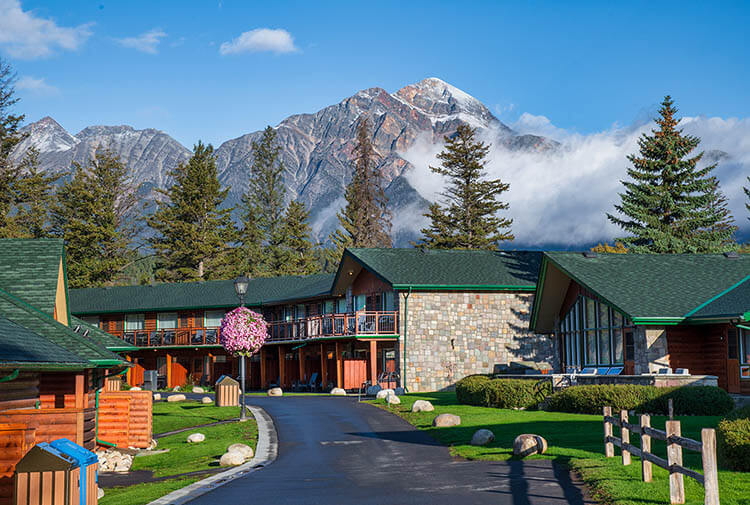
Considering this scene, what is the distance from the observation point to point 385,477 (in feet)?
52.8

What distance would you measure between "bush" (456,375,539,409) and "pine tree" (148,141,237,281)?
2003 inches

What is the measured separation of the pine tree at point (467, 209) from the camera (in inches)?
2968

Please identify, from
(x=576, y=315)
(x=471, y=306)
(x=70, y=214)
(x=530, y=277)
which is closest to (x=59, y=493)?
(x=576, y=315)

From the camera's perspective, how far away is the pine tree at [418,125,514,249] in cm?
7538

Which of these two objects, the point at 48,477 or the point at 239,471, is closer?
the point at 48,477

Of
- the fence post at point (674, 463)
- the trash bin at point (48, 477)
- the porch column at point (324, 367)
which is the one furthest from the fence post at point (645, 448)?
the porch column at point (324, 367)

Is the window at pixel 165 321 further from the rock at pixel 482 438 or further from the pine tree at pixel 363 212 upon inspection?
the rock at pixel 482 438

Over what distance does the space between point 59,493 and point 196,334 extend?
4384cm

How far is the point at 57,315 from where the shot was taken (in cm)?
2197

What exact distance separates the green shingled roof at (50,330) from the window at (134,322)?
132 feet

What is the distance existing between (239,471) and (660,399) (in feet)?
42.3

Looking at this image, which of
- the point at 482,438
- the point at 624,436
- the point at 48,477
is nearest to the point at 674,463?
the point at 624,436

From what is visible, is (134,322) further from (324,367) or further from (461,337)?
(461,337)

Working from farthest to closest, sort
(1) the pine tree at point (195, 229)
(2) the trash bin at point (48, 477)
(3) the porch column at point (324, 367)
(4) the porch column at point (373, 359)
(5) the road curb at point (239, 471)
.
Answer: (1) the pine tree at point (195, 229)
(3) the porch column at point (324, 367)
(4) the porch column at point (373, 359)
(5) the road curb at point (239, 471)
(2) the trash bin at point (48, 477)
